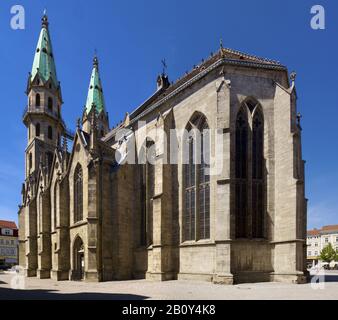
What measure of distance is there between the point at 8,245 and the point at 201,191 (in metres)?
66.6

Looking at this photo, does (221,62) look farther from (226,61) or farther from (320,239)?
(320,239)

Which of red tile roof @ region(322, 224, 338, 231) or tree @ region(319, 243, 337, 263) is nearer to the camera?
tree @ region(319, 243, 337, 263)

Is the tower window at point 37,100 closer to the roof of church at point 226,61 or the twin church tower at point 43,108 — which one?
the twin church tower at point 43,108

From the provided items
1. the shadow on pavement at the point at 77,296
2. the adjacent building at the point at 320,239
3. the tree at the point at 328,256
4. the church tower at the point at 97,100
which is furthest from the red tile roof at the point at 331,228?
the shadow on pavement at the point at 77,296

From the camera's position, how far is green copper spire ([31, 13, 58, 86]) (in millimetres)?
43812

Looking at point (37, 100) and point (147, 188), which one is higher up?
point (37, 100)

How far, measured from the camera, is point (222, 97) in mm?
19906

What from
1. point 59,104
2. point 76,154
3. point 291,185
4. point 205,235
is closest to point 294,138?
point 291,185

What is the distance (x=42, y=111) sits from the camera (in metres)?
43.0

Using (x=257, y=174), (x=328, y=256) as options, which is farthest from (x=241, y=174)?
(x=328, y=256)

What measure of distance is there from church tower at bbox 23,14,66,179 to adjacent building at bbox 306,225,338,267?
74428 millimetres

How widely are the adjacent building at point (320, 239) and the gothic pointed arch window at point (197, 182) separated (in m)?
79.2

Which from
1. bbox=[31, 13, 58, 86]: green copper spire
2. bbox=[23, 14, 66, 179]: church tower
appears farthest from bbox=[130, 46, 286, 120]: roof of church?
bbox=[31, 13, 58, 86]: green copper spire

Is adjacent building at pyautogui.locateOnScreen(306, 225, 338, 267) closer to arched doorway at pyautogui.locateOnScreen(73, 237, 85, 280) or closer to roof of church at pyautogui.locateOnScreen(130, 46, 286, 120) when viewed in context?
roof of church at pyautogui.locateOnScreen(130, 46, 286, 120)
